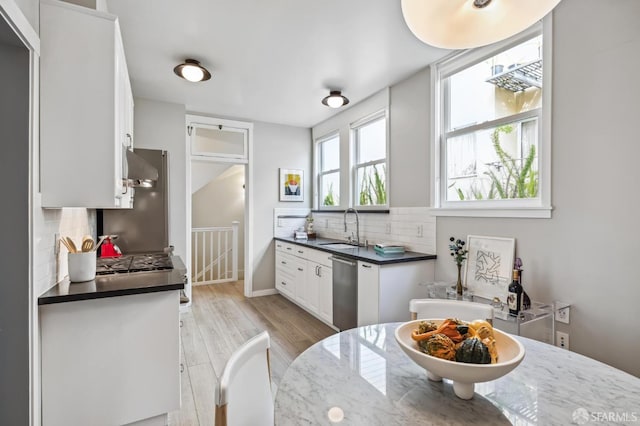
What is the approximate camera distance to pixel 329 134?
15.5 feet

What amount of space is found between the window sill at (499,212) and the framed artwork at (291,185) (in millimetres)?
2602

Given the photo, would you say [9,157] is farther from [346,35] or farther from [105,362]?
[346,35]

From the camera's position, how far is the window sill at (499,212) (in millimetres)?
2057

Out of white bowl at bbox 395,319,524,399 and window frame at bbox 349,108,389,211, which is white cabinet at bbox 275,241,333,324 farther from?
white bowl at bbox 395,319,524,399

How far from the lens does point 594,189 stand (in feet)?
5.93

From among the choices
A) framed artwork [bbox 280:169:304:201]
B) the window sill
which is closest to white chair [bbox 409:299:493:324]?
the window sill

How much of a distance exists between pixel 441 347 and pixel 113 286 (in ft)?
5.72

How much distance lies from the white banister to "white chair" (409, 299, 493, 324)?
14.6 ft

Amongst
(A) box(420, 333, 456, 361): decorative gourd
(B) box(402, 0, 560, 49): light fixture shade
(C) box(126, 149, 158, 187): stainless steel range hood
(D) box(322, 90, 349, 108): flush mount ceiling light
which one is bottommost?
(A) box(420, 333, 456, 361): decorative gourd

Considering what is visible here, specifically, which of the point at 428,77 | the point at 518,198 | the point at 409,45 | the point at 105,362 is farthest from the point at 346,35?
the point at 105,362

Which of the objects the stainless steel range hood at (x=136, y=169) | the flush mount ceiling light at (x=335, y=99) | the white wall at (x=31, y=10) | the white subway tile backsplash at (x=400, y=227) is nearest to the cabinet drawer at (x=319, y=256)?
the white subway tile backsplash at (x=400, y=227)

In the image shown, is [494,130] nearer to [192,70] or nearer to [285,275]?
[192,70]

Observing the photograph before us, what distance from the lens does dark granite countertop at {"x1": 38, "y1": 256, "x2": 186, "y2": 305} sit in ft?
5.18

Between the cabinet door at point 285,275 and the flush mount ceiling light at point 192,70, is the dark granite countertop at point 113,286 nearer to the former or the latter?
the flush mount ceiling light at point 192,70
